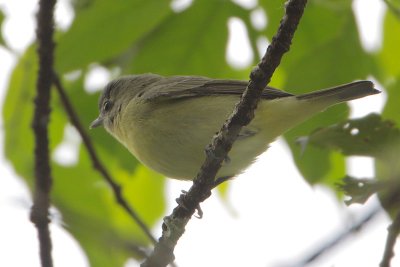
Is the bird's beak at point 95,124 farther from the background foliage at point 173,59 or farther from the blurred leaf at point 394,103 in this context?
the blurred leaf at point 394,103

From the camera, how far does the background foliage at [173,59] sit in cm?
345

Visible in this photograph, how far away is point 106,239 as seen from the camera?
7.15 feet

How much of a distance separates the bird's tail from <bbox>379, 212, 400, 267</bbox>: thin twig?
1482mm

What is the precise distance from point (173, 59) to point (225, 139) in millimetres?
1050

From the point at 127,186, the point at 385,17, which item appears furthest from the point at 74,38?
the point at 385,17

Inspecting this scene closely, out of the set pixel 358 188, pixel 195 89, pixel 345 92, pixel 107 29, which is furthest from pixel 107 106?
pixel 358 188

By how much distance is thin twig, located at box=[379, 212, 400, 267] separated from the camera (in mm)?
2018

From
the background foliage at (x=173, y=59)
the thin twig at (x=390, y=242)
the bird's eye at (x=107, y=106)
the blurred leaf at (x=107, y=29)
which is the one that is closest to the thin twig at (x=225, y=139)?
the background foliage at (x=173, y=59)

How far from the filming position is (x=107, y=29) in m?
3.55

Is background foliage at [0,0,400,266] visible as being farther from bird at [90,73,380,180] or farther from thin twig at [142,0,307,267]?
thin twig at [142,0,307,267]

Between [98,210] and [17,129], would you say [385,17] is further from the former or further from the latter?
[17,129]

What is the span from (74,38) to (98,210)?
96cm

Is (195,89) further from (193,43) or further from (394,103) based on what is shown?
(394,103)

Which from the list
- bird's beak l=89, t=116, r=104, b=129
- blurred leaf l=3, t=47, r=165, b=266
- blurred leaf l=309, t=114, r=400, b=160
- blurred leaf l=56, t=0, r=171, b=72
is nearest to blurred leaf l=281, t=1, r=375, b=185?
blurred leaf l=309, t=114, r=400, b=160
